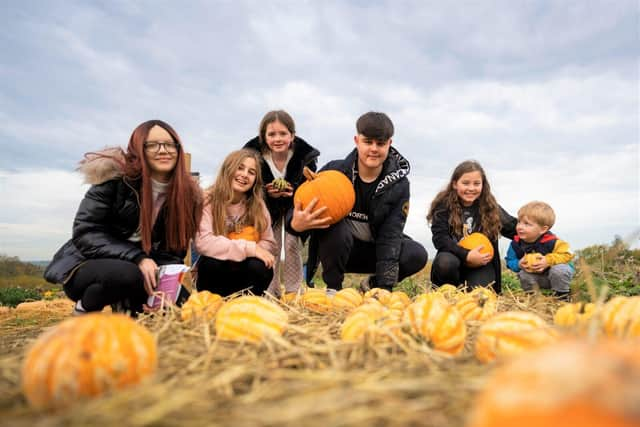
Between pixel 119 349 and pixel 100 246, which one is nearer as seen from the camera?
pixel 119 349

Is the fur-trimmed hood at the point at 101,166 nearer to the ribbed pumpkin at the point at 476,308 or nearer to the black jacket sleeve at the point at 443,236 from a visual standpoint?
the ribbed pumpkin at the point at 476,308

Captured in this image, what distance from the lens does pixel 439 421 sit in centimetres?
121

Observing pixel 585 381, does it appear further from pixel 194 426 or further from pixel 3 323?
pixel 3 323

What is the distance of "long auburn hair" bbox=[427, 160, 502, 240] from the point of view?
18.7 ft

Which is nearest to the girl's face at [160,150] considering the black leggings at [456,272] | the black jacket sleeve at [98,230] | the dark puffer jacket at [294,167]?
the black jacket sleeve at [98,230]

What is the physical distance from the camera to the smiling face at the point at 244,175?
492 centimetres

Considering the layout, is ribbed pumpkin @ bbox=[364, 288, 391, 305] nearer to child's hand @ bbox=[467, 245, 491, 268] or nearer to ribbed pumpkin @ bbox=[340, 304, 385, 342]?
ribbed pumpkin @ bbox=[340, 304, 385, 342]

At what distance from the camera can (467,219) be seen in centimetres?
576

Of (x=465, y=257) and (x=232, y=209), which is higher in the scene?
(x=232, y=209)

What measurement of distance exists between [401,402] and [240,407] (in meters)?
0.47

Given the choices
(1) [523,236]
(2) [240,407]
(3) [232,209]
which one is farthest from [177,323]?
(1) [523,236]

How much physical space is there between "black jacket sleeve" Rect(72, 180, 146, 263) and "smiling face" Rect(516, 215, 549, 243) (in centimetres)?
445

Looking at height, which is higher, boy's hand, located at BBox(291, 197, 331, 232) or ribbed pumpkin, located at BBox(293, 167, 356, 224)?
ribbed pumpkin, located at BBox(293, 167, 356, 224)

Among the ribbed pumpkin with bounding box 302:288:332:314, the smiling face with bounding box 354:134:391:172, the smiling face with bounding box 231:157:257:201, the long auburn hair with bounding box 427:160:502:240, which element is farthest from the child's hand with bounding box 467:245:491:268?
the smiling face with bounding box 231:157:257:201
